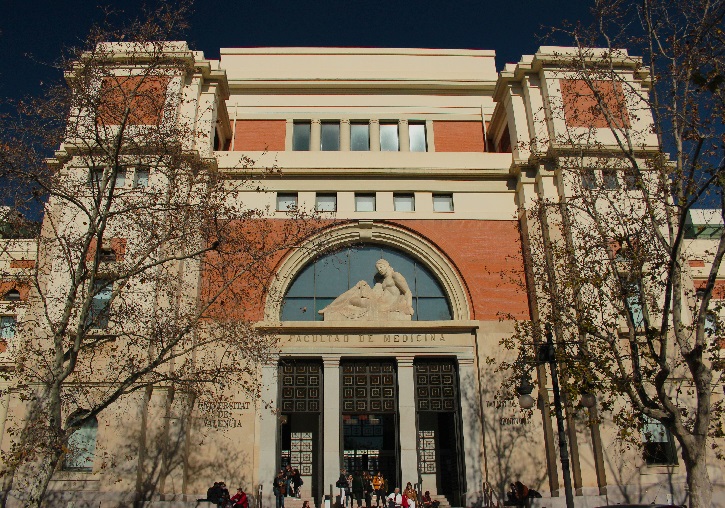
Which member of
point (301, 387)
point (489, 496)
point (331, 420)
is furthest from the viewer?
point (301, 387)

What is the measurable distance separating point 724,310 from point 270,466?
18.8 meters

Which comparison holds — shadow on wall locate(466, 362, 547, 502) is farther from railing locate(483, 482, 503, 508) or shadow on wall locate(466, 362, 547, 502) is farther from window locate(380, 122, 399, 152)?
window locate(380, 122, 399, 152)

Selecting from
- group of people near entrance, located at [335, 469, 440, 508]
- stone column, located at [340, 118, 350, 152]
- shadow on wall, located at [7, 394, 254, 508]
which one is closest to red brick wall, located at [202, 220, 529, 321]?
shadow on wall, located at [7, 394, 254, 508]

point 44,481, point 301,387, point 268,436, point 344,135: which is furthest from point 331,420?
point 344,135

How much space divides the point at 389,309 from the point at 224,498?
8527 mm

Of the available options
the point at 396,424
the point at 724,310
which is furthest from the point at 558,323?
the point at 724,310

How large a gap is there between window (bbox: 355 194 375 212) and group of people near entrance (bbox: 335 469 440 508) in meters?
9.84

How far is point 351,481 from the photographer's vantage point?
23.2 m

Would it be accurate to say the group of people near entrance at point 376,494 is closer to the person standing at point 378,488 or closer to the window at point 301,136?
the person standing at point 378,488

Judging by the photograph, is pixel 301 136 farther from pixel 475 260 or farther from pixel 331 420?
pixel 331 420

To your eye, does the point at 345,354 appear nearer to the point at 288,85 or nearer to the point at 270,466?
the point at 270,466

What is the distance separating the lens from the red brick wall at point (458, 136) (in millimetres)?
28828

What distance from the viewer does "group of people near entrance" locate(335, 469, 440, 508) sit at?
1942 centimetres

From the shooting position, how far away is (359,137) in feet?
95.5
